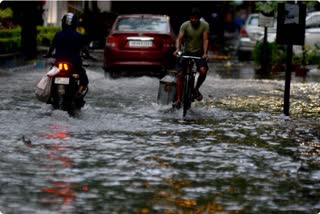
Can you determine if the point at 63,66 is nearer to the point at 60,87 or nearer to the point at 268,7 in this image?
the point at 60,87

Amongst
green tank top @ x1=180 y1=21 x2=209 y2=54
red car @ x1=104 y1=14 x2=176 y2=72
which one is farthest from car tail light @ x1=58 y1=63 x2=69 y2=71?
red car @ x1=104 y1=14 x2=176 y2=72

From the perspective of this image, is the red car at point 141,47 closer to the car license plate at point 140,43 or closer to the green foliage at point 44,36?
the car license plate at point 140,43

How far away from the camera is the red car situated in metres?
22.5

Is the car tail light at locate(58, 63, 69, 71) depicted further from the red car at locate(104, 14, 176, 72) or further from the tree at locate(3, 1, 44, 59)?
the tree at locate(3, 1, 44, 59)

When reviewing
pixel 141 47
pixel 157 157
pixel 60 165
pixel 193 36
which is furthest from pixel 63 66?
pixel 141 47

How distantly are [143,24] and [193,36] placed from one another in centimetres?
846

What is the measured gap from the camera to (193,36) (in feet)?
49.5

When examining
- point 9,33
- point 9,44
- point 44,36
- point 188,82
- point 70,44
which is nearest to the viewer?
point 70,44

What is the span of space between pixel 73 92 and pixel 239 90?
6.82 metres

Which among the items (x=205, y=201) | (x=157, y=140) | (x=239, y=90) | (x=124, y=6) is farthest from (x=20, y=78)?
(x=124, y=6)

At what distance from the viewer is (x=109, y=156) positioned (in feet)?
32.1

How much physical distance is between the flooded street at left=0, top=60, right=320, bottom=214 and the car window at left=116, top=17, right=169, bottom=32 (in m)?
6.18

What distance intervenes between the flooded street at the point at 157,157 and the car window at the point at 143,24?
618cm

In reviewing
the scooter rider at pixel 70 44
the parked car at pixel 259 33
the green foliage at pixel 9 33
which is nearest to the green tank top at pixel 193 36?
the scooter rider at pixel 70 44
